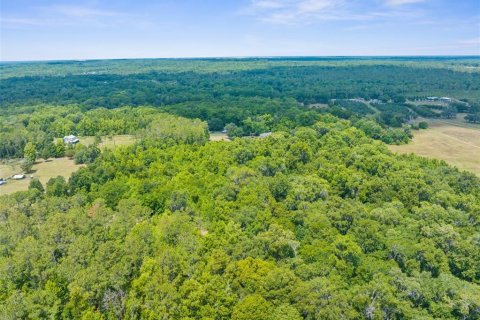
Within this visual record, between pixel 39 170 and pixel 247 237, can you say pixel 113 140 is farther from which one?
pixel 247 237

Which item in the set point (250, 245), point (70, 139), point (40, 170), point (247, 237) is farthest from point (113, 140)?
point (250, 245)

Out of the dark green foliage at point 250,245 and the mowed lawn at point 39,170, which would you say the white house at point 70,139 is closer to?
the mowed lawn at point 39,170

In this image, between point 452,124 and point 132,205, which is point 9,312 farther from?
point 452,124

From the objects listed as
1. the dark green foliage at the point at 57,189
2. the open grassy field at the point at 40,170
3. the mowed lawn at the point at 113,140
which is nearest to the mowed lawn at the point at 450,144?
the mowed lawn at the point at 113,140

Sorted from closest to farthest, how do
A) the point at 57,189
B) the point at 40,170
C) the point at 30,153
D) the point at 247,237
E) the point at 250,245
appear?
the point at 250,245 < the point at 247,237 < the point at 57,189 < the point at 40,170 < the point at 30,153

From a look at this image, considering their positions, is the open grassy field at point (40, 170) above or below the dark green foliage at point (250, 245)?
below

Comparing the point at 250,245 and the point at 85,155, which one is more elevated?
the point at 250,245

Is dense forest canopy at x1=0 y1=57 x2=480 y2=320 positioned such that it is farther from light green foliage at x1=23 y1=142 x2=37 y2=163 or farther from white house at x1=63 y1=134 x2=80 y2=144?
white house at x1=63 y1=134 x2=80 y2=144
